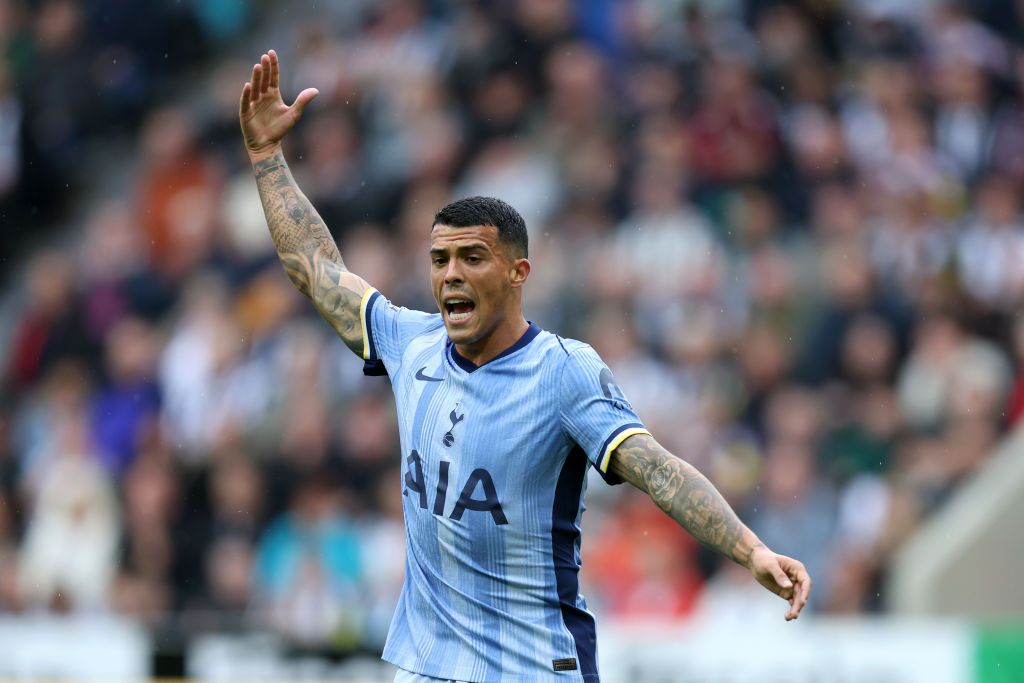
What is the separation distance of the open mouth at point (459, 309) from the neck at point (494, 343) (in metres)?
0.10

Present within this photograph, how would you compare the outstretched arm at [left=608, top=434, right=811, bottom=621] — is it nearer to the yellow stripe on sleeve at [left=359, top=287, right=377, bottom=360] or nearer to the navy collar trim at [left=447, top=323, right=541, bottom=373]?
the navy collar trim at [left=447, top=323, right=541, bottom=373]

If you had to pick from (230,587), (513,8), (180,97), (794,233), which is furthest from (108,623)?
(180,97)

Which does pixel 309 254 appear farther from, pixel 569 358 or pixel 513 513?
pixel 513 513

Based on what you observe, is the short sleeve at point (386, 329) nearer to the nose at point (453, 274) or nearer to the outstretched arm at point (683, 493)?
the nose at point (453, 274)

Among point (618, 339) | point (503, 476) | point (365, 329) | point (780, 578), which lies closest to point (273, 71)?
point (365, 329)

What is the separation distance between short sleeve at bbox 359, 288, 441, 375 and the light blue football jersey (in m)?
0.40

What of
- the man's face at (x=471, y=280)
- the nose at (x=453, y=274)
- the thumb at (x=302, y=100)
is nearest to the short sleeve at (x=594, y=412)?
the man's face at (x=471, y=280)

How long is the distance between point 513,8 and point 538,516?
8.90 meters

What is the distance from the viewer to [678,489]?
4.15m

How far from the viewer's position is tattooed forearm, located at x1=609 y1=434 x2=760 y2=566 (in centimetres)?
412

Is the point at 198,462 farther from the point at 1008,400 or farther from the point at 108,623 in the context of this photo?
the point at 1008,400

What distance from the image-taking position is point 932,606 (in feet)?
29.9

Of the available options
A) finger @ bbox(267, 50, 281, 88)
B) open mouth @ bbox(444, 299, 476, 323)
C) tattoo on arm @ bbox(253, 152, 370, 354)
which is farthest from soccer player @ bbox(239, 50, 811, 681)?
finger @ bbox(267, 50, 281, 88)

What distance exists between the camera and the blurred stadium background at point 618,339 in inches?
355
